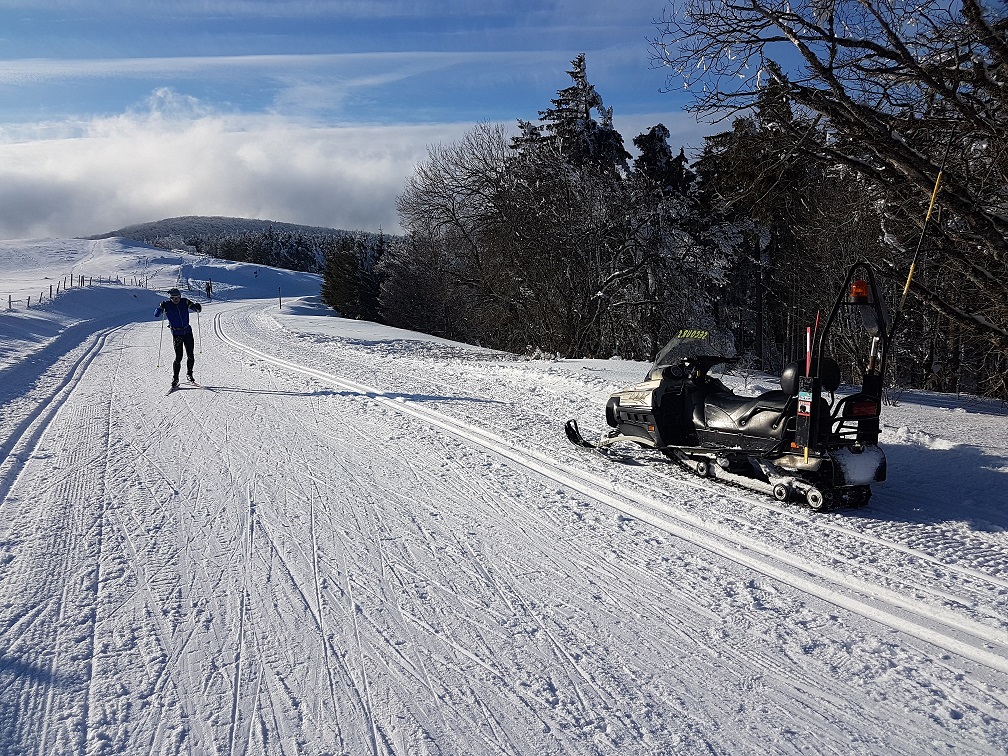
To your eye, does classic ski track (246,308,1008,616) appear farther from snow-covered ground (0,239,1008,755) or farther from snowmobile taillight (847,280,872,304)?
snowmobile taillight (847,280,872,304)

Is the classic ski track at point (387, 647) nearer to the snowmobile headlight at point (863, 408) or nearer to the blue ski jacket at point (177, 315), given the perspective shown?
the snowmobile headlight at point (863, 408)

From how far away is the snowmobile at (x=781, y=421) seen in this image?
18.4ft

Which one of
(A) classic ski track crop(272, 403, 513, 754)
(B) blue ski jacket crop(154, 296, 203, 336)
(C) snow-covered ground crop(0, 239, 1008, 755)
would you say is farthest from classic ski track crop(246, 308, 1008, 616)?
(B) blue ski jacket crop(154, 296, 203, 336)

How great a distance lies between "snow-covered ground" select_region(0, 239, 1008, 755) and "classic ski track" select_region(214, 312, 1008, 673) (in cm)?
2

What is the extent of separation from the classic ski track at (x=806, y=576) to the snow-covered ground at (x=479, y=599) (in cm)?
2

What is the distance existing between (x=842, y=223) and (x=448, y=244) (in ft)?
73.7

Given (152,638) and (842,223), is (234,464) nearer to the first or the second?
(152,638)

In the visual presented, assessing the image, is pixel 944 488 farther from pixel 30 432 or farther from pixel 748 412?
pixel 30 432

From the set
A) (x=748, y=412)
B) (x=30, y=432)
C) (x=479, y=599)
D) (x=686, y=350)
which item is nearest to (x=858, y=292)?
(x=748, y=412)

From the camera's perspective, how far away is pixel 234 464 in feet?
24.1

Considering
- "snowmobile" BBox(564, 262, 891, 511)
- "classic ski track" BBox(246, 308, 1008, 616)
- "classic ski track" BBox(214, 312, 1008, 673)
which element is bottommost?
"classic ski track" BBox(214, 312, 1008, 673)

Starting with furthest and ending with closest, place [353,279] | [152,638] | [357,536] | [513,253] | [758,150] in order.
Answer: [353,279] → [513,253] → [758,150] → [357,536] → [152,638]

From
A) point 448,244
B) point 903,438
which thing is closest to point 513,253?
point 448,244

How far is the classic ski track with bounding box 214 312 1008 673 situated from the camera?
3.70 meters
